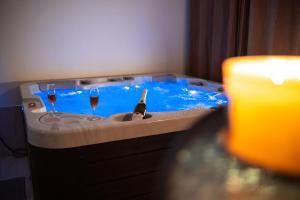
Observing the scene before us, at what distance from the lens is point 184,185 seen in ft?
0.93

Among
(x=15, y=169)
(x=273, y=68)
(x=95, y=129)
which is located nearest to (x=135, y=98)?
(x=15, y=169)

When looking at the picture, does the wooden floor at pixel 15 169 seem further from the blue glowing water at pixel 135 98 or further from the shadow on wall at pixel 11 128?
the blue glowing water at pixel 135 98

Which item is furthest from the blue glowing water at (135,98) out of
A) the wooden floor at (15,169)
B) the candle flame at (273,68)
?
the candle flame at (273,68)

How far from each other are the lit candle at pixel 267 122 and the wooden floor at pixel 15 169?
6.32 feet

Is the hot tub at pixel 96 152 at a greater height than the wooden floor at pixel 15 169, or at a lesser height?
greater

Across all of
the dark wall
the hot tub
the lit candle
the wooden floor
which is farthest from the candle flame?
the dark wall

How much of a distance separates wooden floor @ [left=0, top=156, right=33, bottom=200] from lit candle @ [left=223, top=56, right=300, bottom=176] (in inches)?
75.8

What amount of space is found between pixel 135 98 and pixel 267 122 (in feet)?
7.22

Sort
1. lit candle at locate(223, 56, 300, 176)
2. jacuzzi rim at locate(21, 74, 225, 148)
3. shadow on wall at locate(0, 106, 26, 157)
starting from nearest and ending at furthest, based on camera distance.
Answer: lit candle at locate(223, 56, 300, 176), jacuzzi rim at locate(21, 74, 225, 148), shadow on wall at locate(0, 106, 26, 157)

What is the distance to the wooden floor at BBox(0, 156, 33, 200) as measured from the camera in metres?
2.05

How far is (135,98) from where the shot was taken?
Result: 244cm

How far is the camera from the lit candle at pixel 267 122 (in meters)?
0.25

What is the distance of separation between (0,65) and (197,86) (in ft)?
5.90

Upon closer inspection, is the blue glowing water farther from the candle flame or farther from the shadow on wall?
the candle flame
